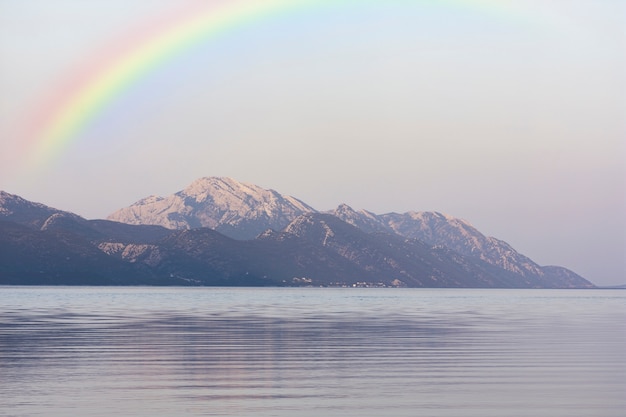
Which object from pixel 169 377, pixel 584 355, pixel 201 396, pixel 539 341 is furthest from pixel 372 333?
pixel 201 396

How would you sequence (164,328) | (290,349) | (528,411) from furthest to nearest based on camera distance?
(164,328) < (290,349) < (528,411)

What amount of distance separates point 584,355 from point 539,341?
1335 cm

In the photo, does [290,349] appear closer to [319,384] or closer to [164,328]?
[319,384]

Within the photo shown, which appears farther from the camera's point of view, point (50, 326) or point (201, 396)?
point (50, 326)

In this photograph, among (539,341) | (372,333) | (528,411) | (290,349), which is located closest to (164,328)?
(372,333)

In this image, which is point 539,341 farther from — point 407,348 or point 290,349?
point 290,349

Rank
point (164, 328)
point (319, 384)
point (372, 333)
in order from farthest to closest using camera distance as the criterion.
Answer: point (164, 328)
point (372, 333)
point (319, 384)

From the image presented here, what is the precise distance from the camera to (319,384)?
44219 mm

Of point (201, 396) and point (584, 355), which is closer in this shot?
point (201, 396)

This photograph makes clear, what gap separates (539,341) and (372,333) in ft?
53.8

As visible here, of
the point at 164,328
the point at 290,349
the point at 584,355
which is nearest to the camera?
the point at 584,355

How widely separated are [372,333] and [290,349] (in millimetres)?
20926

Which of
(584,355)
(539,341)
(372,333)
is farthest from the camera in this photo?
(372,333)

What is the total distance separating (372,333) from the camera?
84625 millimetres
